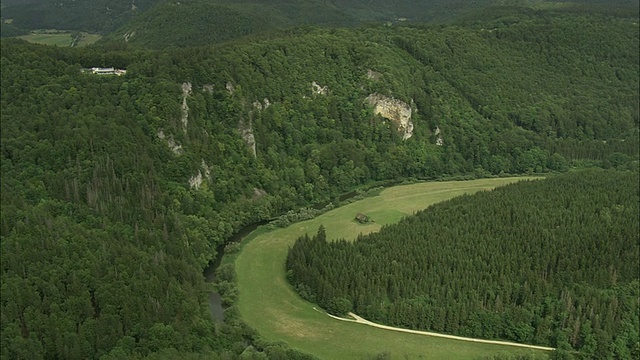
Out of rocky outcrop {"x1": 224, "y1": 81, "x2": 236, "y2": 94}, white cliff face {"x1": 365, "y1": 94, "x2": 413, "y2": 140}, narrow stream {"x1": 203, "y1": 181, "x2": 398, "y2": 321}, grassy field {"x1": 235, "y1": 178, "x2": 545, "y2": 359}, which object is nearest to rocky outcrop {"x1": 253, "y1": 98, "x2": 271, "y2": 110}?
rocky outcrop {"x1": 224, "y1": 81, "x2": 236, "y2": 94}

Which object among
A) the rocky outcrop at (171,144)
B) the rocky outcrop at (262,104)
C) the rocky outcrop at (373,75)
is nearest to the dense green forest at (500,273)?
the rocky outcrop at (171,144)

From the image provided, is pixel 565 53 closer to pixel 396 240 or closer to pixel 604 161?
pixel 604 161

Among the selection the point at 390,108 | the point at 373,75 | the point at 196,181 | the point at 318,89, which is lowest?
the point at 196,181

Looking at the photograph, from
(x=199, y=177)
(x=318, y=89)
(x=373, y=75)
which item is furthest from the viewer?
(x=373, y=75)

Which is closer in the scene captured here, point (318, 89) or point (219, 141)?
point (219, 141)

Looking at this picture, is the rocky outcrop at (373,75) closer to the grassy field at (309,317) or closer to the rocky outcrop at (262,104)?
the rocky outcrop at (262,104)

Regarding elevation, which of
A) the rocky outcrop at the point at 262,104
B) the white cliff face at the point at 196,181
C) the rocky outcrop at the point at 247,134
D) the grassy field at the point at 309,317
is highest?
the rocky outcrop at the point at 262,104

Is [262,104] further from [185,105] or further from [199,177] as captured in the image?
[199,177]

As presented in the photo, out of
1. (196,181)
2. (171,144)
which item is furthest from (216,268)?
(171,144)

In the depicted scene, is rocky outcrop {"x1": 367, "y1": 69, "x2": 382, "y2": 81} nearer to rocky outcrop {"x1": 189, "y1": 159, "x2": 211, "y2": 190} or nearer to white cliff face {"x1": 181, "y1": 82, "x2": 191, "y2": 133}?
white cliff face {"x1": 181, "y1": 82, "x2": 191, "y2": 133}
